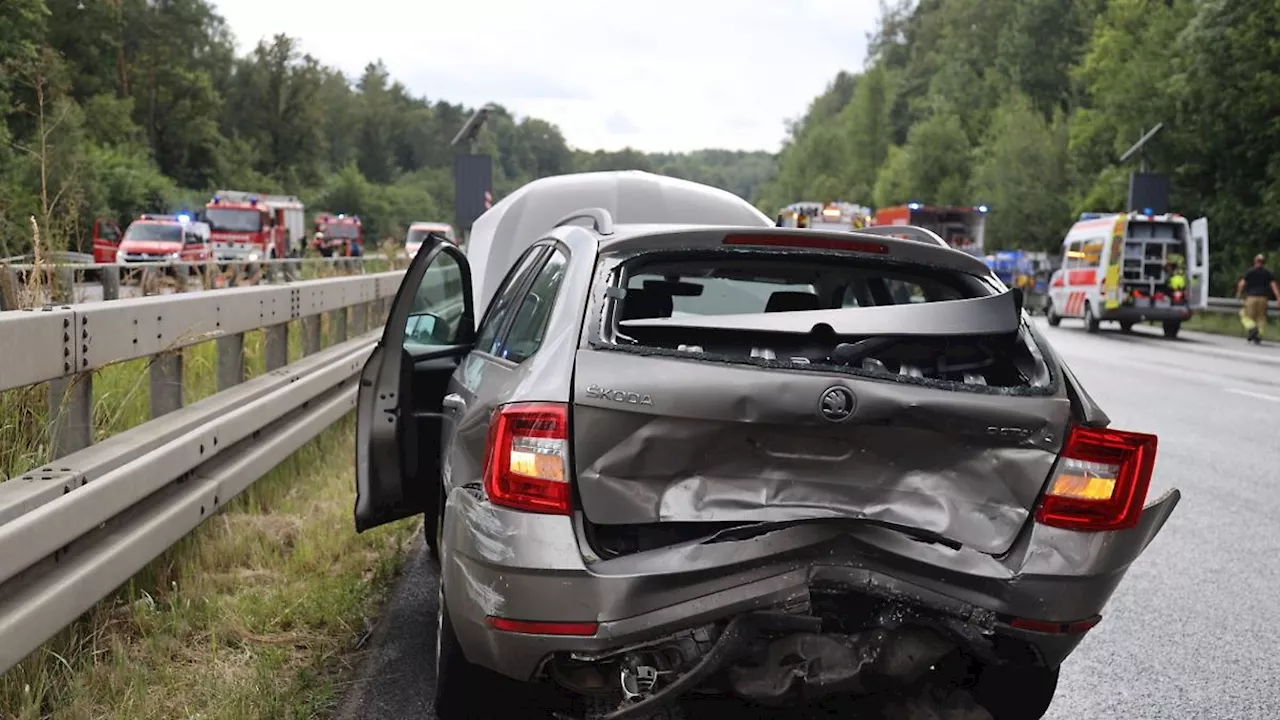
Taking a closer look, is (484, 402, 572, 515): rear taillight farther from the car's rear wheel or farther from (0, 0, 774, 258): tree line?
(0, 0, 774, 258): tree line

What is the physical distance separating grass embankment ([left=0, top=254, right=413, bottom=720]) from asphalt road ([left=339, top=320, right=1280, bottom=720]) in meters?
0.18

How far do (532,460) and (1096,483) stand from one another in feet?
4.74

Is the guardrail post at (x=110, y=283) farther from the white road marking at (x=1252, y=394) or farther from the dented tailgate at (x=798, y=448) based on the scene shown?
the white road marking at (x=1252, y=394)

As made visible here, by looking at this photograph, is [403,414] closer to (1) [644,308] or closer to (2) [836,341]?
(1) [644,308]

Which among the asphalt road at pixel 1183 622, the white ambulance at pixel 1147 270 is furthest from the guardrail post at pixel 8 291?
the white ambulance at pixel 1147 270

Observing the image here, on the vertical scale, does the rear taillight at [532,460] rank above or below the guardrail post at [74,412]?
above

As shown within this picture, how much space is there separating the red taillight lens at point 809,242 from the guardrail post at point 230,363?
362cm

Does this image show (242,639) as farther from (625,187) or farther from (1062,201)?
(1062,201)

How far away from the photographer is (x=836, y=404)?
337 centimetres

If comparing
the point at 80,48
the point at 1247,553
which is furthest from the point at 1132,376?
the point at 80,48

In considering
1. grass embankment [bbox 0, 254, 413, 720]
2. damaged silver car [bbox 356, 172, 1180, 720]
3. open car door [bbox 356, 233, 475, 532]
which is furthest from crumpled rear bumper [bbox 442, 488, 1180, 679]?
open car door [bbox 356, 233, 475, 532]

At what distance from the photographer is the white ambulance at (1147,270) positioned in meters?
29.6

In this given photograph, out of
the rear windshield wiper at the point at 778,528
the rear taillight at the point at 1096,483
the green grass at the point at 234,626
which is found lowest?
the green grass at the point at 234,626

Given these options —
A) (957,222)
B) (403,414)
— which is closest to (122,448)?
(403,414)
